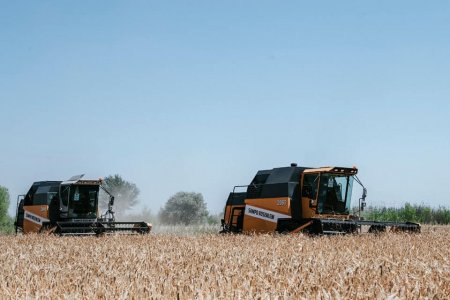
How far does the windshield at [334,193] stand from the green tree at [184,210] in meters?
42.5

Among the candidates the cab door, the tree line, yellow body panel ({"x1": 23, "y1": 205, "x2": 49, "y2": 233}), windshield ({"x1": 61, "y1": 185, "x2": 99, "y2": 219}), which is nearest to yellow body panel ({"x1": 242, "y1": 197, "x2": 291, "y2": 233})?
the cab door

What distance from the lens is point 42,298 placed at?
418 centimetres

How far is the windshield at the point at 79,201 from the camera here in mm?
23748

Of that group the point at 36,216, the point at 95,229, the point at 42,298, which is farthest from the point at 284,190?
the point at 42,298

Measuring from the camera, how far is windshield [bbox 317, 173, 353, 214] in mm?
18703

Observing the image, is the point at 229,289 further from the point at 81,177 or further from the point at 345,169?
the point at 81,177

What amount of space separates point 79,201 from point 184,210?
3826 cm

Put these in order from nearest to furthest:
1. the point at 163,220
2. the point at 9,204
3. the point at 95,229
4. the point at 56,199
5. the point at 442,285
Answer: the point at 442,285 → the point at 95,229 → the point at 56,199 → the point at 163,220 → the point at 9,204

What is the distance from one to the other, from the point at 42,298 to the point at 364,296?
7.24 feet

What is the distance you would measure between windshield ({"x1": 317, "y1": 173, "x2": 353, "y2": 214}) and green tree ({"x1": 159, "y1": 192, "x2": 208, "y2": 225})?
4250 centimetres

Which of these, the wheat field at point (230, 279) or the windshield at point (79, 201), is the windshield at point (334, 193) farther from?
the windshield at point (79, 201)

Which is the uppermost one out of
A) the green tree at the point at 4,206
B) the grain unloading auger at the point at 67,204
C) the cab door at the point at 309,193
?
the cab door at the point at 309,193

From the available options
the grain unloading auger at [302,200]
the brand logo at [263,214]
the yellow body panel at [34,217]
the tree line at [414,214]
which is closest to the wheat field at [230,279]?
the grain unloading auger at [302,200]

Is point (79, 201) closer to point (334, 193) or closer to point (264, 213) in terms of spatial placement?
point (264, 213)
